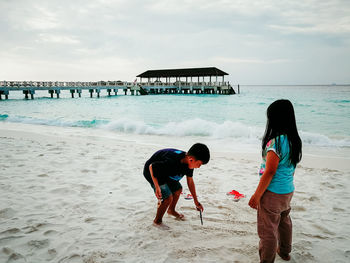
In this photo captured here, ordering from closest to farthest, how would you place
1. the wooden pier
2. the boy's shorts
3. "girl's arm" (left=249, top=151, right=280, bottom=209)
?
"girl's arm" (left=249, top=151, right=280, bottom=209), the boy's shorts, the wooden pier

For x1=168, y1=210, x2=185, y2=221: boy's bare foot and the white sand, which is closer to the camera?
the white sand

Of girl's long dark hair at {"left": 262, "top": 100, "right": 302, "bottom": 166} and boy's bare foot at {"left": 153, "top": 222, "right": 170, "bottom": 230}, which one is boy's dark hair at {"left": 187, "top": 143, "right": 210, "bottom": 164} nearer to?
girl's long dark hair at {"left": 262, "top": 100, "right": 302, "bottom": 166}

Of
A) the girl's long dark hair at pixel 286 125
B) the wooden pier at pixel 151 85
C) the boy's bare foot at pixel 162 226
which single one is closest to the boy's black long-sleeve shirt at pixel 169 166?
the boy's bare foot at pixel 162 226

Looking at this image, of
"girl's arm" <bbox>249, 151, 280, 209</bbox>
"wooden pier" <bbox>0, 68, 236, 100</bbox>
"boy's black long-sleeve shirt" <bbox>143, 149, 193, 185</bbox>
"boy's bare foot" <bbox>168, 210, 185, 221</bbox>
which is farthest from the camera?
"wooden pier" <bbox>0, 68, 236, 100</bbox>

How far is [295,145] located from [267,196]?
1.51ft

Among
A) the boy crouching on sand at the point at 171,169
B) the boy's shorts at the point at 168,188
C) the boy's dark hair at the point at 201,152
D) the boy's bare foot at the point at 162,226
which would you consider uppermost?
the boy's dark hair at the point at 201,152

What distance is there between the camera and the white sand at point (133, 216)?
2.28 meters

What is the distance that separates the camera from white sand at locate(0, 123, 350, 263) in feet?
7.47

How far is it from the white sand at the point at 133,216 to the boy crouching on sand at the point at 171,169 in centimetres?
43

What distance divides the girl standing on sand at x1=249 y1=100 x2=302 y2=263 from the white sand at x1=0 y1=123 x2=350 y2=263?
1.55 ft

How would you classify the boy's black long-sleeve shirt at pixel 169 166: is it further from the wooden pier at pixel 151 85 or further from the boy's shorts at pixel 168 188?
the wooden pier at pixel 151 85

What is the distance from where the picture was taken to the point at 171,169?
246 centimetres

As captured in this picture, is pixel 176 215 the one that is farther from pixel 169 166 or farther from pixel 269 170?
pixel 269 170

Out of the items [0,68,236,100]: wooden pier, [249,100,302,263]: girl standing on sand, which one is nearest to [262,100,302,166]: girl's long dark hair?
[249,100,302,263]: girl standing on sand
